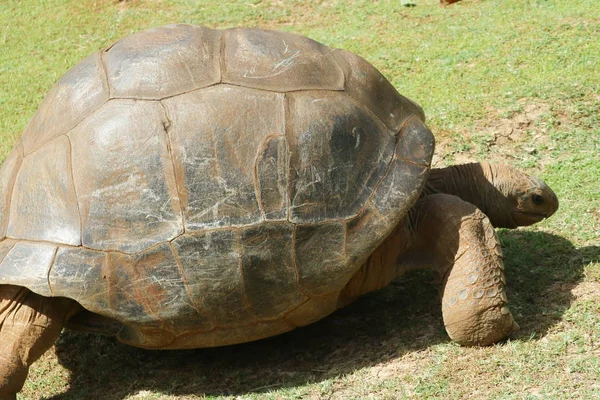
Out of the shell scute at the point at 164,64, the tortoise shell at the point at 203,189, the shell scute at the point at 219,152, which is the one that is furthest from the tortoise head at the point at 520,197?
the shell scute at the point at 164,64

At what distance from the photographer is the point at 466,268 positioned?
4348mm

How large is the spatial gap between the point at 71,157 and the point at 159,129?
1.60ft

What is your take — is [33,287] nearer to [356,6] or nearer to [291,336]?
[291,336]

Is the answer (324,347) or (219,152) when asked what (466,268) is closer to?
(324,347)

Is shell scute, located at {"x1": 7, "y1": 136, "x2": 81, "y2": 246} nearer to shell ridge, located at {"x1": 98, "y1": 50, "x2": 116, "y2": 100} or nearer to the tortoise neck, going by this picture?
shell ridge, located at {"x1": 98, "y1": 50, "x2": 116, "y2": 100}

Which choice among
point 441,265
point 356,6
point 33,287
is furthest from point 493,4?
point 33,287

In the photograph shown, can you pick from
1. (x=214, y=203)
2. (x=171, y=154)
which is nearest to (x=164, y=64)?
(x=171, y=154)

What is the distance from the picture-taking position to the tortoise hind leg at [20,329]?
14.0 feet

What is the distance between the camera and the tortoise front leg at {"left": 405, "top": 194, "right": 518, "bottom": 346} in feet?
14.0

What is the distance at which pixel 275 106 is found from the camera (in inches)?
163

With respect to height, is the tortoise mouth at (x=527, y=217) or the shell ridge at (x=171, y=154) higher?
the shell ridge at (x=171, y=154)

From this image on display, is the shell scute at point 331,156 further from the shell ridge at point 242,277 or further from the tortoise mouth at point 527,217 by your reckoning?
the tortoise mouth at point 527,217

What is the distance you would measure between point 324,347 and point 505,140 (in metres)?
2.73

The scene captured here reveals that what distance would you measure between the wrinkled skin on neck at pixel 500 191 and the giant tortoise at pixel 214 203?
62 centimetres
